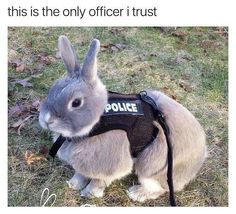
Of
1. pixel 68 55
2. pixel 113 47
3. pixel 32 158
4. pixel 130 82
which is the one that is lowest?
pixel 32 158

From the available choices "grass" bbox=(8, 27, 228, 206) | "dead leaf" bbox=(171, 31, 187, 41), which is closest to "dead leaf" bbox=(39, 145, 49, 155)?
"grass" bbox=(8, 27, 228, 206)

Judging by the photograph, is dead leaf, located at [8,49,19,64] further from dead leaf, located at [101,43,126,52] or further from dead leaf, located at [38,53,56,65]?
dead leaf, located at [101,43,126,52]

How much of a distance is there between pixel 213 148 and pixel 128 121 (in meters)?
0.61

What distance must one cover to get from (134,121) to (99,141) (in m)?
0.16

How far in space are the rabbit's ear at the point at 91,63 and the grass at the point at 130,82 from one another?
0.52m

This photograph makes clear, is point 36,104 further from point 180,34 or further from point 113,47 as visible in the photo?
point 180,34

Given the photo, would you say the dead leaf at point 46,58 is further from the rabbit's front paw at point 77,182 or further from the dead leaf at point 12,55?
the rabbit's front paw at point 77,182

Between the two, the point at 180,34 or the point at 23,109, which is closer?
the point at 23,109

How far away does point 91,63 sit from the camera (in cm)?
155

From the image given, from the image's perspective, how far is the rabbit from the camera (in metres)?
1.55

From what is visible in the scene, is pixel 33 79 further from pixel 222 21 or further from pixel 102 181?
pixel 222 21

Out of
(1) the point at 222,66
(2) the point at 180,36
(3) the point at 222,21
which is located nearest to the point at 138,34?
(2) the point at 180,36

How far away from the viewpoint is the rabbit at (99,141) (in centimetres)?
155

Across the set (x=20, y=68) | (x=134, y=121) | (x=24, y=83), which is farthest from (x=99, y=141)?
(x=20, y=68)
